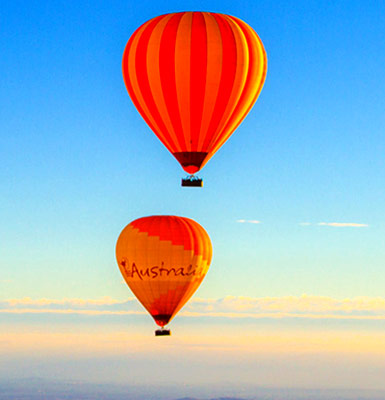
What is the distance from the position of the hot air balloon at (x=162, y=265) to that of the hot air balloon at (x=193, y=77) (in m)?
7.09

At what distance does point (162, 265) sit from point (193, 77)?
38.1 ft

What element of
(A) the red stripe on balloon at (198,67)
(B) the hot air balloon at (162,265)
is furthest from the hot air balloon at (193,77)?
(B) the hot air balloon at (162,265)

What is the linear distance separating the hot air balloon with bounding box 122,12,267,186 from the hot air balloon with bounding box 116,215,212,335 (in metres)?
7.09

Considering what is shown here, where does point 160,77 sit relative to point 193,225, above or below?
above

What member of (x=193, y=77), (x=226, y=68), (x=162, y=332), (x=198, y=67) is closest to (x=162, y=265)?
(x=162, y=332)

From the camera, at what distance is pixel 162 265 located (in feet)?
198

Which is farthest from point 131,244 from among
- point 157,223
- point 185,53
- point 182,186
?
point 185,53

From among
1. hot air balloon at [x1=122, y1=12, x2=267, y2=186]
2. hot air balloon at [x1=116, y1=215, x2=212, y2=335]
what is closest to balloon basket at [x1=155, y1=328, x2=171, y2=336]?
hot air balloon at [x1=116, y1=215, x2=212, y2=335]

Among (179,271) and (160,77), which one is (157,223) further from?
(160,77)

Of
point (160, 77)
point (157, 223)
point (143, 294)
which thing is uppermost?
point (160, 77)

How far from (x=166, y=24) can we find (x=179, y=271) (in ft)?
45.3

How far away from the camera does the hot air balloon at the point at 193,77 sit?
176 feet

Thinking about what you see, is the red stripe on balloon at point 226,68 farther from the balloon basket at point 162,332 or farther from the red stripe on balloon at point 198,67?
the balloon basket at point 162,332

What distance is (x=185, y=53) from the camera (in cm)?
5347
